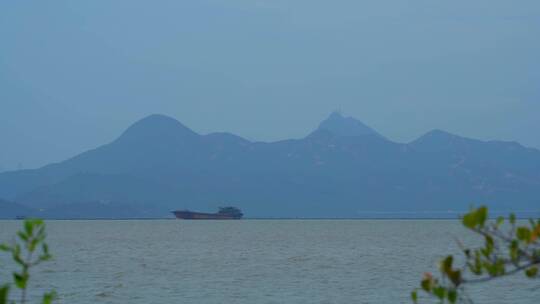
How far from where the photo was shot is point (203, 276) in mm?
43562

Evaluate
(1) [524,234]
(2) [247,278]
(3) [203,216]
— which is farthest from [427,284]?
(3) [203,216]

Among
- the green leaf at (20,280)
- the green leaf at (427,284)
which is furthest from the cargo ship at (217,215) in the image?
the green leaf at (427,284)

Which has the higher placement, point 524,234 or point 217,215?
point 217,215

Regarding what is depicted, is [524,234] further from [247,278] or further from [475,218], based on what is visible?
[247,278]

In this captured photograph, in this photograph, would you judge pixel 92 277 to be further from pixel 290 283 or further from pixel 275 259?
pixel 275 259

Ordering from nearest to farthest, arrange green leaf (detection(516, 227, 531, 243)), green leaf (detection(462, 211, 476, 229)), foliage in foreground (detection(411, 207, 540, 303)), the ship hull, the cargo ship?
green leaf (detection(462, 211, 476, 229)) → foliage in foreground (detection(411, 207, 540, 303)) → green leaf (detection(516, 227, 531, 243)) → the cargo ship → the ship hull

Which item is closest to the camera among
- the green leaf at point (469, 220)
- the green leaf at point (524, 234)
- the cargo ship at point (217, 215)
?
the green leaf at point (469, 220)

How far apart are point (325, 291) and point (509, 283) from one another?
7.32 metres

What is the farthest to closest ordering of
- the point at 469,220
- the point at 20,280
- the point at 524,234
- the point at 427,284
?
1. the point at 20,280
2. the point at 427,284
3. the point at 524,234
4. the point at 469,220

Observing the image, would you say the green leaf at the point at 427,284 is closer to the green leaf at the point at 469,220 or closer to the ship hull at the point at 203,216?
the green leaf at the point at 469,220

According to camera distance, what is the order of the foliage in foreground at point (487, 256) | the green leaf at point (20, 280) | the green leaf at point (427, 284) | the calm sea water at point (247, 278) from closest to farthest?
1. the foliage in foreground at point (487, 256)
2. the green leaf at point (427, 284)
3. the green leaf at point (20, 280)
4. the calm sea water at point (247, 278)

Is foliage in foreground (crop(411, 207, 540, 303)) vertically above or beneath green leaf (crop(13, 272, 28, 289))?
above

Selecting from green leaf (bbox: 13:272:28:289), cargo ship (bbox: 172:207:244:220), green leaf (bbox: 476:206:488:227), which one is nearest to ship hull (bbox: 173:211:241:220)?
cargo ship (bbox: 172:207:244:220)

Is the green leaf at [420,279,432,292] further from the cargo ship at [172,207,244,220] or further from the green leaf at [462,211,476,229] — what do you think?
the cargo ship at [172,207,244,220]
